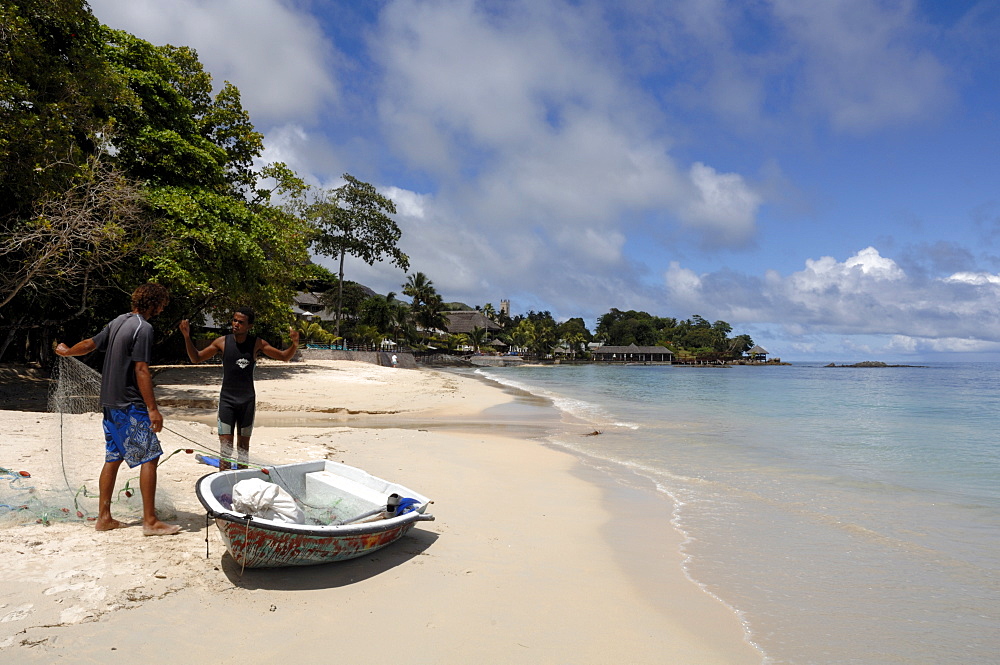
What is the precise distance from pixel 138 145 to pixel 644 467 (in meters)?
16.8

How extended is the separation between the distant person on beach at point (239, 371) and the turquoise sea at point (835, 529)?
14.5 ft

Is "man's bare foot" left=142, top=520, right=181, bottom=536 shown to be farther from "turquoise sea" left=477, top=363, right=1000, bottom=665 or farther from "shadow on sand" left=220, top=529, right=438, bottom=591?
"turquoise sea" left=477, top=363, right=1000, bottom=665

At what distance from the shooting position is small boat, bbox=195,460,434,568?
381cm

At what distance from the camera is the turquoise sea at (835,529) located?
4.16 metres

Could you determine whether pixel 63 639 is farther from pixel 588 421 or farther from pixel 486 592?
pixel 588 421

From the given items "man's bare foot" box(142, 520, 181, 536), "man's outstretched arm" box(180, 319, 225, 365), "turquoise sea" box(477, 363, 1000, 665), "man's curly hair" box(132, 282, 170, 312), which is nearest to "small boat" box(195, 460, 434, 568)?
"man's bare foot" box(142, 520, 181, 536)

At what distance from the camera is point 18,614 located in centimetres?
330

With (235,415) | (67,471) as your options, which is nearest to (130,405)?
(235,415)

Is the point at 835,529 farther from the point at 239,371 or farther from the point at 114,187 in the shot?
the point at 114,187

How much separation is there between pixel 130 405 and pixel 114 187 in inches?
451

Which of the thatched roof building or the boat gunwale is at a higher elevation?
the thatched roof building

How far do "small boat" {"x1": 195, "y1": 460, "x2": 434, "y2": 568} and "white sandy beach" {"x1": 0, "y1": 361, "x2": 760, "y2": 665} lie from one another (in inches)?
8.8

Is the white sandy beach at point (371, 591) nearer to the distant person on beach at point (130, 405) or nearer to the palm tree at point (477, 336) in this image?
the distant person on beach at point (130, 405)

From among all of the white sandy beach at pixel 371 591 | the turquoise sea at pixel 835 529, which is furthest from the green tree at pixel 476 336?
the white sandy beach at pixel 371 591
